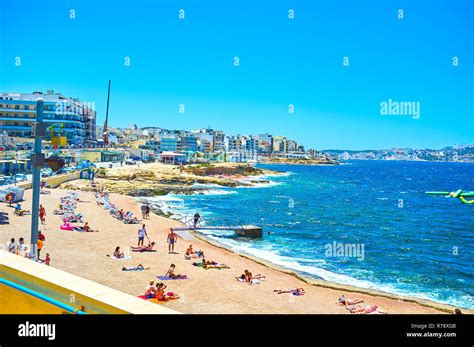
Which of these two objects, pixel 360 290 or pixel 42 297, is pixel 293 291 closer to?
pixel 360 290

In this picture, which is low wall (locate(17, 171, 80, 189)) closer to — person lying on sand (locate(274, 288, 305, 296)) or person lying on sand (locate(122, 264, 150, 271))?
Answer: person lying on sand (locate(122, 264, 150, 271))

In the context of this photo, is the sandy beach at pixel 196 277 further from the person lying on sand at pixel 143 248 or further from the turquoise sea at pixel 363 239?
the turquoise sea at pixel 363 239

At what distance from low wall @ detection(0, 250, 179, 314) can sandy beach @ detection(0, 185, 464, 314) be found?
29.1 feet

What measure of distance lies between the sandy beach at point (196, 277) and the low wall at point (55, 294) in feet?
29.1

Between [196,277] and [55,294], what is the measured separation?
13.3 meters

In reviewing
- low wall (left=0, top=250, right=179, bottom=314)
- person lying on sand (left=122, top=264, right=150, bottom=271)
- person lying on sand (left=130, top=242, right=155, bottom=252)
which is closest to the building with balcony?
person lying on sand (left=130, top=242, right=155, bottom=252)

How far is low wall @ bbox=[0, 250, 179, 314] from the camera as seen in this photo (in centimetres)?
448

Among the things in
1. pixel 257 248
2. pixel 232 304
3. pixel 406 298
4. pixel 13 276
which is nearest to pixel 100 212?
pixel 257 248

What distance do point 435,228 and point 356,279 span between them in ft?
79.3

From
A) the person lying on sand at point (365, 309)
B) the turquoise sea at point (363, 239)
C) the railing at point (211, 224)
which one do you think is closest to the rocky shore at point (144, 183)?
Result: the turquoise sea at point (363, 239)

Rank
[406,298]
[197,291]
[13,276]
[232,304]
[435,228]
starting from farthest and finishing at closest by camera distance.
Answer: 1. [435,228]
2. [406,298]
3. [197,291]
4. [232,304]
5. [13,276]

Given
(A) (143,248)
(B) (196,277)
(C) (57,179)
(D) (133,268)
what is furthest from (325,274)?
(C) (57,179)

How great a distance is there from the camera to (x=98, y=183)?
179 feet
